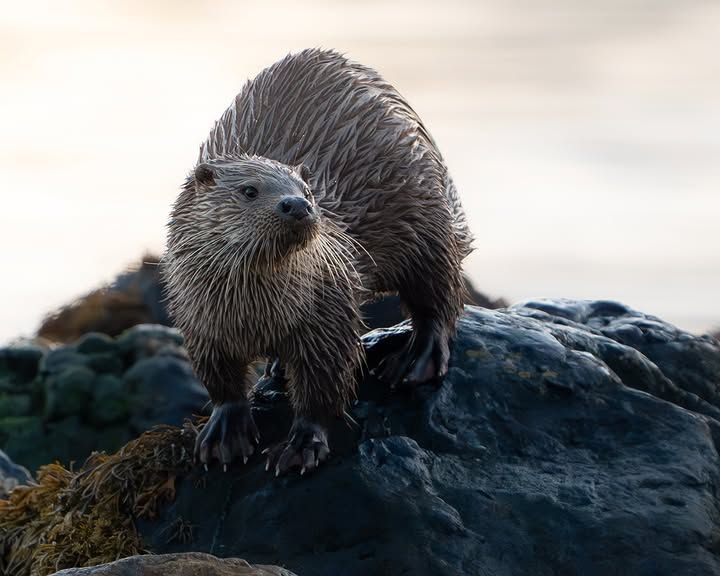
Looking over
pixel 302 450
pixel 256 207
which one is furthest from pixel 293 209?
pixel 302 450

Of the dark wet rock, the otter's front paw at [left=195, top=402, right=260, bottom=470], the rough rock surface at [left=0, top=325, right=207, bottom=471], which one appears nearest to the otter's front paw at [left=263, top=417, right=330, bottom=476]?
the otter's front paw at [left=195, top=402, right=260, bottom=470]

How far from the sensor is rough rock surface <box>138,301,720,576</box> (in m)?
3.84

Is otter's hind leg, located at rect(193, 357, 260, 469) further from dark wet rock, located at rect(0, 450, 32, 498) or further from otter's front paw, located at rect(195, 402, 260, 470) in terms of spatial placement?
dark wet rock, located at rect(0, 450, 32, 498)

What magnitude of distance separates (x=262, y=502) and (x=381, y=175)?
1.36 meters

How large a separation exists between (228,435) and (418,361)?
0.75 meters

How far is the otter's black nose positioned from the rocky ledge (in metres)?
0.87

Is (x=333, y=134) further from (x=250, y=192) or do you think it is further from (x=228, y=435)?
(x=228, y=435)

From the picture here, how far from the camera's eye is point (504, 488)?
13.2ft

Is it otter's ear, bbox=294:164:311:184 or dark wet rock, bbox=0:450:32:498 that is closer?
otter's ear, bbox=294:164:311:184

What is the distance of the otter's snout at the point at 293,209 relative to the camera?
3666 mm

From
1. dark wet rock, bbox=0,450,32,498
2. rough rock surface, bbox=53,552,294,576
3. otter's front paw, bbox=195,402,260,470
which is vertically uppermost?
otter's front paw, bbox=195,402,260,470

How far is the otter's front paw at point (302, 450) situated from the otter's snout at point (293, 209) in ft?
2.57

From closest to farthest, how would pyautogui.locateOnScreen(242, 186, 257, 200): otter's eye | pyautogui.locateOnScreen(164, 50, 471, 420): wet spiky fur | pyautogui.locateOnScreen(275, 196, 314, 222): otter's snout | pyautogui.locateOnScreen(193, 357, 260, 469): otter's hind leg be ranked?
1. pyautogui.locateOnScreen(275, 196, 314, 222): otter's snout
2. pyautogui.locateOnScreen(242, 186, 257, 200): otter's eye
3. pyautogui.locateOnScreen(164, 50, 471, 420): wet spiky fur
4. pyautogui.locateOnScreen(193, 357, 260, 469): otter's hind leg

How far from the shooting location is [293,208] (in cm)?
367
